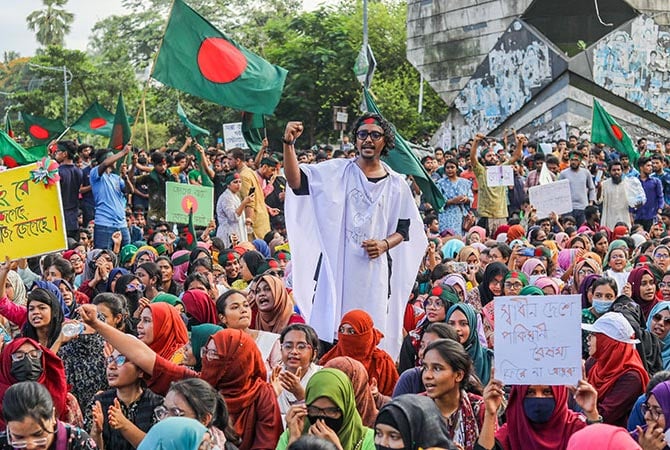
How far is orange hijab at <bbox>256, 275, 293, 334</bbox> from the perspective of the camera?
7422 millimetres

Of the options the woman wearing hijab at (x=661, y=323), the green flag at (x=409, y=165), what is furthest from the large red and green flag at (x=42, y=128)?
the woman wearing hijab at (x=661, y=323)

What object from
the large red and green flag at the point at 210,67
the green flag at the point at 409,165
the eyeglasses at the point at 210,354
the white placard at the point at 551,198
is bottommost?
the eyeglasses at the point at 210,354

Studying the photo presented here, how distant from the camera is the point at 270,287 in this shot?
7395mm

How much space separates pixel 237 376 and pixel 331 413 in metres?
0.77

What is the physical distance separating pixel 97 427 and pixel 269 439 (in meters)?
0.78

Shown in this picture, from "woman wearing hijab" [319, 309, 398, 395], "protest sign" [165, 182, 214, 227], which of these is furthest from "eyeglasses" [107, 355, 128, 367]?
"protest sign" [165, 182, 214, 227]

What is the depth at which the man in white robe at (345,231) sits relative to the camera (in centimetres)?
768

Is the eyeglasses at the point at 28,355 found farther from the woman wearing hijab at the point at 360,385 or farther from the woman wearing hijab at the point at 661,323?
the woman wearing hijab at the point at 661,323

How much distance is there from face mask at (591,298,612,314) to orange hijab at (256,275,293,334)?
2.03 metres

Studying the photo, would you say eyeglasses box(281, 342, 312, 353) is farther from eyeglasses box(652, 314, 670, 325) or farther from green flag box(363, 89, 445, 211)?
green flag box(363, 89, 445, 211)

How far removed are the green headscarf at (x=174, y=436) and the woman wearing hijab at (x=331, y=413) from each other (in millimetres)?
750

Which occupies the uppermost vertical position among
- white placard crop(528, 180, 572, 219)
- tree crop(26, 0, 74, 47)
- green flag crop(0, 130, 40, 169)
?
tree crop(26, 0, 74, 47)

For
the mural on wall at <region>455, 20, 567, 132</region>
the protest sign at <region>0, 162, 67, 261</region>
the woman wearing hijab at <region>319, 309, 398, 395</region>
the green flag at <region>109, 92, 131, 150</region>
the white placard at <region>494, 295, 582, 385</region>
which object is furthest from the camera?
the mural on wall at <region>455, 20, 567, 132</region>

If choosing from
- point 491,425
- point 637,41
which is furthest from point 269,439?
point 637,41
